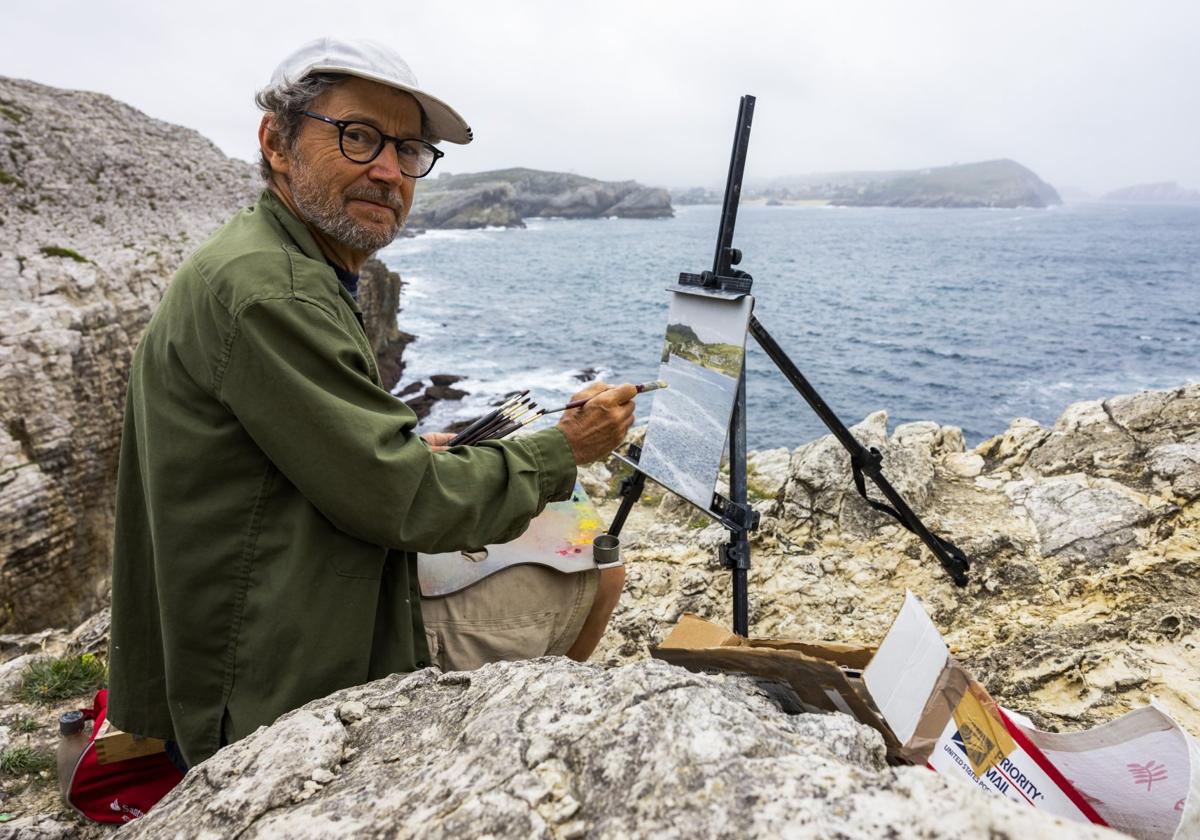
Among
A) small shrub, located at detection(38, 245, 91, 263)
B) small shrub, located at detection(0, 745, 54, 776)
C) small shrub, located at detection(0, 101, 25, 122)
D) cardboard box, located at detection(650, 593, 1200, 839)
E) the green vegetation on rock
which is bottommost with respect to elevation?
small shrub, located at detection(0, 745, 54, 776)

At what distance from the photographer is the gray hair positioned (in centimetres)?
225

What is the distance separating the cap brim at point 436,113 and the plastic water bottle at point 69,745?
2551mm

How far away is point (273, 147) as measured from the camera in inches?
93.5

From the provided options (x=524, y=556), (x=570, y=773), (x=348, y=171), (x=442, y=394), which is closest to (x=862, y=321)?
(x=442, y=394)

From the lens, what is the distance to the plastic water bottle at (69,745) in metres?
2.61

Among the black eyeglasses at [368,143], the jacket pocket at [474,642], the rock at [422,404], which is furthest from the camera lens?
the rock at [422,404]

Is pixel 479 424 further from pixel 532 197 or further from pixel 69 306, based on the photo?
pixel 532 197

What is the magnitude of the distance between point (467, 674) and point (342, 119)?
1.78m

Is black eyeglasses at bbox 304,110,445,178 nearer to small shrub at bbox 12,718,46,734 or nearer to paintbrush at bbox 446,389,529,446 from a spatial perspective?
paintbrush at bbox 446,389,529,446

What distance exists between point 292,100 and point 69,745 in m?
2.50

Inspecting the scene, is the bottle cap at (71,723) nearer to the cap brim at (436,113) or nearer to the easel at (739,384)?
the easel at (739,384)

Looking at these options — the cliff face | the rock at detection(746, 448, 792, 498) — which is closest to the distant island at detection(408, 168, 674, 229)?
the cliff face

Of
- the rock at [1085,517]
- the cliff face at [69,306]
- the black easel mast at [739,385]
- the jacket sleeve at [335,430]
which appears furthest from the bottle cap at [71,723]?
the cliff face at [69,306]

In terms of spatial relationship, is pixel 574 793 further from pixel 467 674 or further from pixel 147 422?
pixel 147 422
